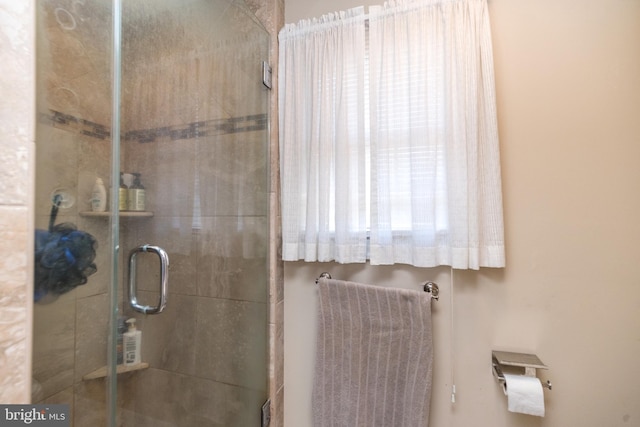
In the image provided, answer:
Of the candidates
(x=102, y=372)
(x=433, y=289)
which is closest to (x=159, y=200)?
(x=102, y=372)

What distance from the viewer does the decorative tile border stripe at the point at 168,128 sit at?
0.81 metres

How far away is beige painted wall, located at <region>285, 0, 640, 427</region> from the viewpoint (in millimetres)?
951

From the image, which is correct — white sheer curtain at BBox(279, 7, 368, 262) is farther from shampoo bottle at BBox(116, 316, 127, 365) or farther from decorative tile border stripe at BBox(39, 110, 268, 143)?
shampoo bottle at BBox(116, 316, 127, 365)

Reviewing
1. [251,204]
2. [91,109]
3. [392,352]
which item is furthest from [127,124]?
[392,352]

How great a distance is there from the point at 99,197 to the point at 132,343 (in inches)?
20.8

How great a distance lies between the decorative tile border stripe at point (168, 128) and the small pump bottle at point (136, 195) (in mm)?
147

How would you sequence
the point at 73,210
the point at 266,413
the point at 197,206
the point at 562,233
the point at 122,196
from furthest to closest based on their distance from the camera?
the point at 266,413
the point at 197,206
the point at 562,233
the point at 122,196
the point at 73,210

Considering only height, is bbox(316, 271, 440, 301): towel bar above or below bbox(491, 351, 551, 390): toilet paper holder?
above

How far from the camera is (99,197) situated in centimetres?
85

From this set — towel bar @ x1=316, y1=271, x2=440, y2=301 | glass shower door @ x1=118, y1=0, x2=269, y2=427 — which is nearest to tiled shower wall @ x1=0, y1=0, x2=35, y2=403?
glass shower door @ x1=118, y1=0, x2=269, y2=427

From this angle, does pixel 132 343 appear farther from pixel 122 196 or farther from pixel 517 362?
pixel 517 362

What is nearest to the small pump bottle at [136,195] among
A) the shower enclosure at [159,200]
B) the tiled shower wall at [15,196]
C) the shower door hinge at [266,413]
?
the shower enclosure at [159,200]

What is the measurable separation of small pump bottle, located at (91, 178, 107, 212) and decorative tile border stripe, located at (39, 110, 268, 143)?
0.16m

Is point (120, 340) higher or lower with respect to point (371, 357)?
higher
